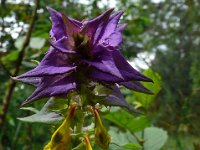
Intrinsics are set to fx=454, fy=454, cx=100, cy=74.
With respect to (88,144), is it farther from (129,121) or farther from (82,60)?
(129,121)

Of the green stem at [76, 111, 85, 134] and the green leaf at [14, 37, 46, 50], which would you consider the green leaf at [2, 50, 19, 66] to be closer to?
the green leaf at [14, 37, 46, 50]

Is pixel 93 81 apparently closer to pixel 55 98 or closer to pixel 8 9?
pixel 55 98

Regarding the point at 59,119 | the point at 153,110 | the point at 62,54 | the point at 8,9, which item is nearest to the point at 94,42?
the point at 62,54

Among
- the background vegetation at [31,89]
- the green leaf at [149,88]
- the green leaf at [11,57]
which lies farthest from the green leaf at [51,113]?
the green leaf at [11,57]

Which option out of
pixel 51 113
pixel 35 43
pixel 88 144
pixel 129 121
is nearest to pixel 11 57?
pixel 35 43

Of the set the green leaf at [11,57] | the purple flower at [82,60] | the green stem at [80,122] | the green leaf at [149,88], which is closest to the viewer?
the purple flower at [82,60]

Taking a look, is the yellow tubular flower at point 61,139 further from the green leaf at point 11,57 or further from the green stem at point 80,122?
the green leaf at point 11,57
